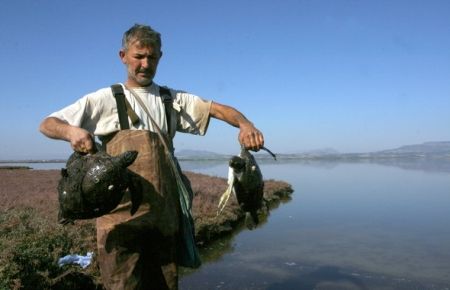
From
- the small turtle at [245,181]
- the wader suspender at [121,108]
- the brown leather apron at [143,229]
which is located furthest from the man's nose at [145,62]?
the small turtle at [245,181]

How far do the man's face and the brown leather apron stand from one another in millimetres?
466

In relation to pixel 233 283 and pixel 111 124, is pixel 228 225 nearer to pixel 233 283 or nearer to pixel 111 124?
pixel 233 283

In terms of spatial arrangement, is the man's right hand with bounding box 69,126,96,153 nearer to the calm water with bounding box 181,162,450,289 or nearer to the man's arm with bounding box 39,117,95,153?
the man's arm with bounding box 39,117,95,153

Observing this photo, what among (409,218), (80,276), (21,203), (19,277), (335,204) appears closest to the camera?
(19,277)

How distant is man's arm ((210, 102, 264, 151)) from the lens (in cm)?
370

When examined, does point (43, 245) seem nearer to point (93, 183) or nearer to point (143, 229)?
point (143, 229)

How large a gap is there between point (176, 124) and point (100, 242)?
1.22 m

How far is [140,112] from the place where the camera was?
3.91 meters

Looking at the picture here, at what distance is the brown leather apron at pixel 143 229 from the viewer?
3783mm

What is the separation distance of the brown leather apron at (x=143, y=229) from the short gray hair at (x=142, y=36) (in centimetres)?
74

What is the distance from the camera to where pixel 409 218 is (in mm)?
19453

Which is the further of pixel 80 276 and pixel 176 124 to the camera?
pixel 80 276

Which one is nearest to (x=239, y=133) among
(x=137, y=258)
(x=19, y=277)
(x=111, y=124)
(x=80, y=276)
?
(x=111, y=124)

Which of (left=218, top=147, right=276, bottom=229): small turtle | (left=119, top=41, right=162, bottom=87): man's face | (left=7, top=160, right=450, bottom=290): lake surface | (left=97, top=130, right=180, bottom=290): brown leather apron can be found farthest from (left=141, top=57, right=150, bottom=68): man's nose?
(left=7, top=160, right=450, bottom=290): lake surface
